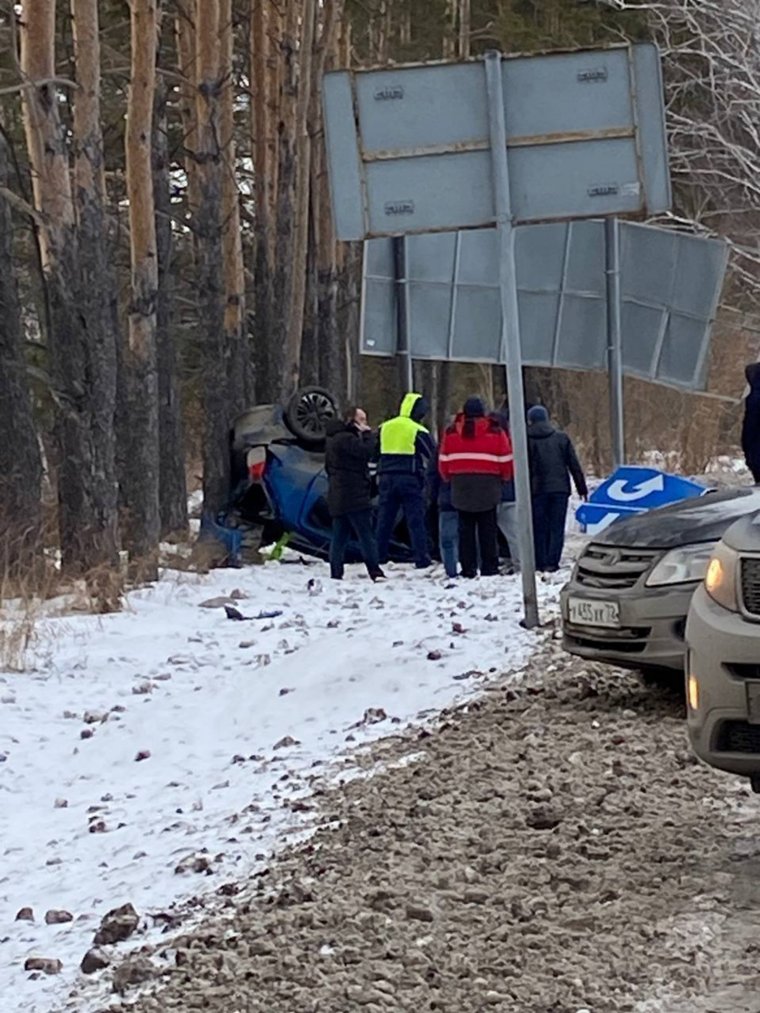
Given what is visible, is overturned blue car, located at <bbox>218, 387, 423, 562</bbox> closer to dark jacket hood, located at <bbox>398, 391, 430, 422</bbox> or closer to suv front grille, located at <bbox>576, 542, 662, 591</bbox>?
dark jacket hood, located at <bbox>398, 391, 430, 422</bbox>

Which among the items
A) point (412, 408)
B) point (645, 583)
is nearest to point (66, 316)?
point (412, 408)

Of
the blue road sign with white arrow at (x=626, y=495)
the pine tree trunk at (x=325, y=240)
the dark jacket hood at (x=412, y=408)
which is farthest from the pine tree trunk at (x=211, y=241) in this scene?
the pine tree trunk at (x=325, y=240)

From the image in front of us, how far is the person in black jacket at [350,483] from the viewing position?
56.6ft

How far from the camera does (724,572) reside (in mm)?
5965

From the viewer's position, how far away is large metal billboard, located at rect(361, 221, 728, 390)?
2205 cm

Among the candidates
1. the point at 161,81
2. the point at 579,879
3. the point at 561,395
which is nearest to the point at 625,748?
the point at 579,879

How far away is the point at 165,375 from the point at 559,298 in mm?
5675

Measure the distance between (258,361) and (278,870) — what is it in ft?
70.4

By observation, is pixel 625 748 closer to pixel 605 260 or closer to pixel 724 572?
pixel 724 572

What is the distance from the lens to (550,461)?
16922 millimetres

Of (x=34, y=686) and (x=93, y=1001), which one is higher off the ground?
(x=93, y=1001)

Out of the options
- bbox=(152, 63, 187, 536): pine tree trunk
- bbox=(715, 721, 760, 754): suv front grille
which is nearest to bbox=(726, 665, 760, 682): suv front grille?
bbox=(715, 721, 760, 754): suv front grille

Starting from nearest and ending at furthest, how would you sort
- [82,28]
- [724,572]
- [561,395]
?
[724,572] < [82,28] < [561,395]

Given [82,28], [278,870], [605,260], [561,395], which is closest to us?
[278,870]
